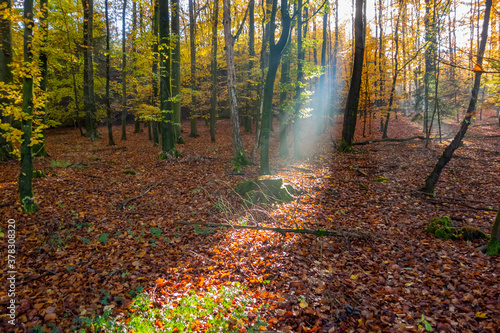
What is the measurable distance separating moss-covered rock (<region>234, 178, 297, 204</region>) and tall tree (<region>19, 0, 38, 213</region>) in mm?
5326

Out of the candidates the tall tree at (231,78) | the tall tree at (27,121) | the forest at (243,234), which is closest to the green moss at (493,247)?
the forest at (243,234)

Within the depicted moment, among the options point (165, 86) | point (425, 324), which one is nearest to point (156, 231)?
point (425, 324)

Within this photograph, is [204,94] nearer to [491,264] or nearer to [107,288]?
[107,288]

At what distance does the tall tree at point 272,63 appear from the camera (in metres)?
8.13

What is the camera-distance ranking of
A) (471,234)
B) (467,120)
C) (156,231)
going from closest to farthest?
(471,234) → (156,231) → (467,120)

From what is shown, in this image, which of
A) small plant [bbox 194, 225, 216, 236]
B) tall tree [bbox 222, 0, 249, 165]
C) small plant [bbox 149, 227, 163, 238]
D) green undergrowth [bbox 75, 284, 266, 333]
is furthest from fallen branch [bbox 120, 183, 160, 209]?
green undergrowth [bbox 75, 284, 266, 333]

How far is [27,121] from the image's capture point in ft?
18.6

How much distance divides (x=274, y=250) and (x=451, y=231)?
3.99m

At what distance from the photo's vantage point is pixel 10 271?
4324 mm

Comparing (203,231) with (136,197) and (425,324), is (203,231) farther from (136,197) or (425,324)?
(425,324)

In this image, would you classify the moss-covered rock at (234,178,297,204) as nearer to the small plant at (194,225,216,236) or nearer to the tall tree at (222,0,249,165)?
the small plant at (194,225,216,236)

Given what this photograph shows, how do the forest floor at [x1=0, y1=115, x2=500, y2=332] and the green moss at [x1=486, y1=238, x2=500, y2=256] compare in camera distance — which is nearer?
the forest floor at [x1=0, y1=115, x2=500, y2=332]

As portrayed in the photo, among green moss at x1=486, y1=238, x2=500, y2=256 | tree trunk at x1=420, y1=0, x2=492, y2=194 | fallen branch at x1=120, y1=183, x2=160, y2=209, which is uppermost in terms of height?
tree trunk at x1=420, y1=0, x2=492, y2=194

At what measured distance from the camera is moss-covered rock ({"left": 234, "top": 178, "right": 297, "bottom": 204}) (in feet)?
24.2
